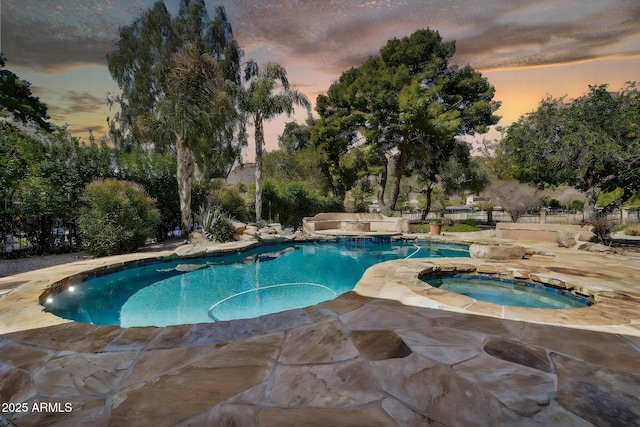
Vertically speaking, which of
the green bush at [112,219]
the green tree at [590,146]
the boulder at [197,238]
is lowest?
the boulder at [197,238]

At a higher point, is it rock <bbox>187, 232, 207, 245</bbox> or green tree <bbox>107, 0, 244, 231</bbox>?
green tree <bbox>107, 0, 244, 231</bbox>

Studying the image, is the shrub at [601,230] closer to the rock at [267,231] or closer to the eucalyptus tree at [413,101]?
the eucalyptus tree at [413,101]

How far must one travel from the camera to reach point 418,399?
1.49m

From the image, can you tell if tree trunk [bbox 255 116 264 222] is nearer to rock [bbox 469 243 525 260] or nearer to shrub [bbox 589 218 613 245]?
rock [bbox 469 243 525 260]

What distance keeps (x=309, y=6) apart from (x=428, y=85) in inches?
355

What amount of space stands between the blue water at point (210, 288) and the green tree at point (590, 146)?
513cm

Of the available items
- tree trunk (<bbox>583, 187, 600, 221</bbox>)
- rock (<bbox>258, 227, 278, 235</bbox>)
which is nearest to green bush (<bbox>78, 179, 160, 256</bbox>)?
rock (<bbox>258, 227, 278, 235</bbox>)

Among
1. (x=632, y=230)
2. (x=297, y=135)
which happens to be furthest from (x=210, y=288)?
(x=297, y=135)

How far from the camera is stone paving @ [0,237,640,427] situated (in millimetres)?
1391

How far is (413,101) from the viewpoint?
49.0ft

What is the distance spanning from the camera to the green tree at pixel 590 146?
9078mm

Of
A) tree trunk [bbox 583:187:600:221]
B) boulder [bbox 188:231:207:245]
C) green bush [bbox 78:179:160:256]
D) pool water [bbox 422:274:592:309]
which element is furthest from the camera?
tree trunk [bbox 583:187:600:221]

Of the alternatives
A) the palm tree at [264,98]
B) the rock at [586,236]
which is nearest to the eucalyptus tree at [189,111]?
the palm tree at [264,98]

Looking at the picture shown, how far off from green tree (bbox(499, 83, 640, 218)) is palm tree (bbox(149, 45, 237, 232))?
1143 cm
